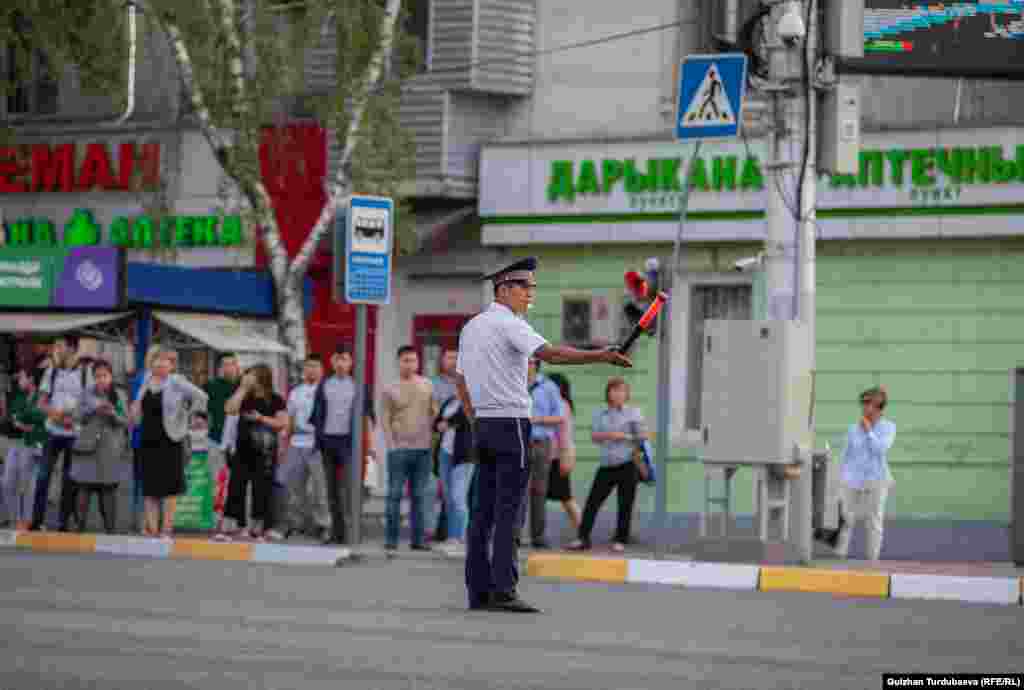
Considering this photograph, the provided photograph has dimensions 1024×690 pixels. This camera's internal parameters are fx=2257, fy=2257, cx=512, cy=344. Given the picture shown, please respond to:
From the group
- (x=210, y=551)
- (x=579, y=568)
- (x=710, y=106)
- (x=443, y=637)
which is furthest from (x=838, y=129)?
(x=443, y=637)

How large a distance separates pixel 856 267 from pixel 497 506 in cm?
1386

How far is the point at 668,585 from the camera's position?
16312 millimetres

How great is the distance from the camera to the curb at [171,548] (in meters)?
18.7

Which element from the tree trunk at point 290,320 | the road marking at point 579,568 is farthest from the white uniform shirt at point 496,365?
the tree trunk at point 290,320

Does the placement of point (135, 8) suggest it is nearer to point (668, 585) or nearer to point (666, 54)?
point (666, 54)

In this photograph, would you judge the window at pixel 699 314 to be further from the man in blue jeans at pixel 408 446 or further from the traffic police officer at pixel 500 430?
the traffic police officer at pixel 500 430

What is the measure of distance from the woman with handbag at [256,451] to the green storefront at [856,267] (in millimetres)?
5944

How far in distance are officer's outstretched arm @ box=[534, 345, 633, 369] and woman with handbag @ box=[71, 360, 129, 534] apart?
35.0ft

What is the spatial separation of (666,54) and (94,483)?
9.02 metres

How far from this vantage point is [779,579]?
54.1 ft

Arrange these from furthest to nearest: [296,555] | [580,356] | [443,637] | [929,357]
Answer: [929,357] → [296,555] → [580,356] → [443,637]

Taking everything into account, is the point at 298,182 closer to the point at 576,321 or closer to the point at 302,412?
the point at 576,321

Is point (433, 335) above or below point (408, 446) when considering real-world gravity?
above

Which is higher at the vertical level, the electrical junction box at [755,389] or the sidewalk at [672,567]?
the electrical junction box at [755,389]
